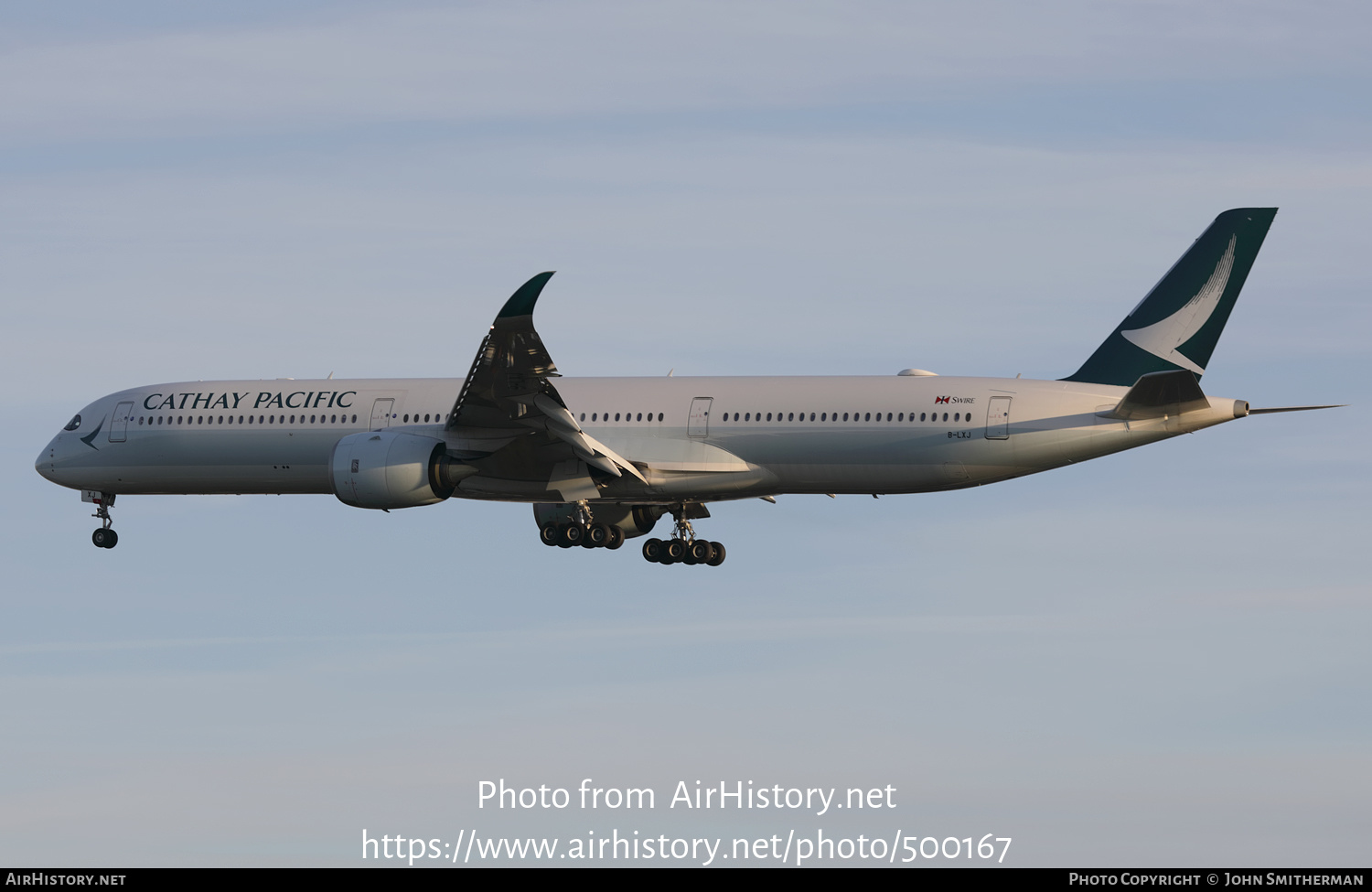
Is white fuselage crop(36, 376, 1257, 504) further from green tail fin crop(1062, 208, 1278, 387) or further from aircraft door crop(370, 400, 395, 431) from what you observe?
green tail fin crop(1062, 208, 1278, 387)

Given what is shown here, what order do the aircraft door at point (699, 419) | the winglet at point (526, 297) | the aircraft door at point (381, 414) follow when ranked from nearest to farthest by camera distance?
the winglet at point (526, 297) < the aircraft door at point (699, 419) < the aircraft door at point (381, 414)

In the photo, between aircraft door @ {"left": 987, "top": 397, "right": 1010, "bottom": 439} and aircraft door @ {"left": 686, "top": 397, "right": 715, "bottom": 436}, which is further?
aircraft door @ {"left": 686, "top": 397, "right": 715, "bottom": 436}

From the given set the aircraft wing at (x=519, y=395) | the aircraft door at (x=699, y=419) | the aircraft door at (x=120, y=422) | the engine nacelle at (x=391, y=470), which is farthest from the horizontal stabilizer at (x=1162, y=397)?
the aircraft door at (x=120, y=422)

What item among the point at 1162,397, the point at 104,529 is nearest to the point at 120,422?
the point at 104,529

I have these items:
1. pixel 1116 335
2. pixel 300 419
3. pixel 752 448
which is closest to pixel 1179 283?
pixel 1116 335

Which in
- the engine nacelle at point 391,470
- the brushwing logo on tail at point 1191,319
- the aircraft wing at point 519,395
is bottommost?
the engine nacelle at point 391,470

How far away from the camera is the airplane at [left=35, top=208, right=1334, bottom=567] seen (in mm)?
35031

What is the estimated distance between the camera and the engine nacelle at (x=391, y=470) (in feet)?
119

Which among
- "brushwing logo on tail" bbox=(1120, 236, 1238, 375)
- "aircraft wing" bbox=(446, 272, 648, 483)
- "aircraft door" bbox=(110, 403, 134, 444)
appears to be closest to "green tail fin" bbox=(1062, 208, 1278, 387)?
"brushwing logo on tail" bbox=(1120, 236, 1238, 375)

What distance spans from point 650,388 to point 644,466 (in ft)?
6.82

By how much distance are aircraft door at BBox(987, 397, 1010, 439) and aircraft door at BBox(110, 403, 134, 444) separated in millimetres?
20661

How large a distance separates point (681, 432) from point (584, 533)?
361cm

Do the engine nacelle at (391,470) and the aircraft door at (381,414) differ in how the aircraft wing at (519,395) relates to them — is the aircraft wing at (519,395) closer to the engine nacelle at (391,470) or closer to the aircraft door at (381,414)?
the engine nacelle at (391,470)

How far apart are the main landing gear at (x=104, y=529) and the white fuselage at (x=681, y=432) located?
20.0 inches
